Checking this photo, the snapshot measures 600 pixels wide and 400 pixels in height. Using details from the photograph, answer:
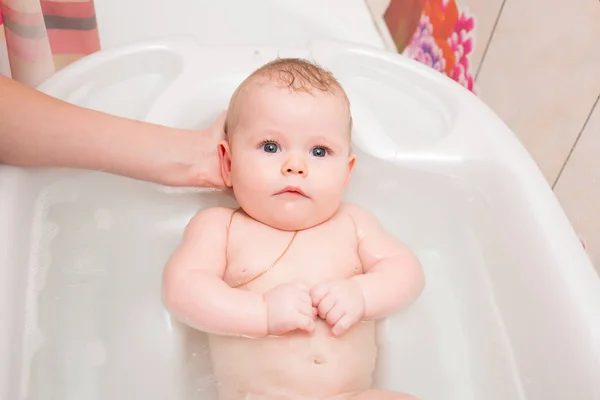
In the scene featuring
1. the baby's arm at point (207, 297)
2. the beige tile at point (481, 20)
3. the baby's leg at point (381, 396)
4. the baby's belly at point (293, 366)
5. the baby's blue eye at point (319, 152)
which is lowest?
the baby's belly at point (293, 366)

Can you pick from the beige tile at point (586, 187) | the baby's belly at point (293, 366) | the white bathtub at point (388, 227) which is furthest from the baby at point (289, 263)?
the beige tile at point (586, 187)

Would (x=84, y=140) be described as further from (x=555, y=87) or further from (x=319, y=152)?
(x=555, y=87)

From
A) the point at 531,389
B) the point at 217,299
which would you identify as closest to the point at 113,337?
the point at 217,299

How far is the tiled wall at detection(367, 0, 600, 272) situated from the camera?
946 mm

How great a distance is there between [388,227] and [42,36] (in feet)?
2.00

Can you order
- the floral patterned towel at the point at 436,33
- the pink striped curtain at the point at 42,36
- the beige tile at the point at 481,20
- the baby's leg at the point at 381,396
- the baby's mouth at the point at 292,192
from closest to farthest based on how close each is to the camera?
the baby's leg at the point at 381,396 < the baby's mouth at the point at 292,192 < the pink striped curtain at the point at 42,36 < the beige tile at the point at 481,20 < the floral patterned towel at the point at 436,33

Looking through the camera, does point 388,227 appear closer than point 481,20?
Yes

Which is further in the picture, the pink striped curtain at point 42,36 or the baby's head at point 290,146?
the pink striped curtain at point 42,36

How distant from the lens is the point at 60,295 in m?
0.92

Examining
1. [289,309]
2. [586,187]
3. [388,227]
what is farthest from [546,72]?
[289,309]

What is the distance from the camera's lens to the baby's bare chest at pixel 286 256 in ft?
2.97

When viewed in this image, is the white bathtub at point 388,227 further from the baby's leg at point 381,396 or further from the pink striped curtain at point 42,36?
the baby's leg at point 381,396

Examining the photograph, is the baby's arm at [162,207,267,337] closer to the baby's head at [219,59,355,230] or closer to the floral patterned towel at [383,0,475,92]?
the baby's head at [219,59,355,230]

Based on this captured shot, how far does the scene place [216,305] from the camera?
84 cm
